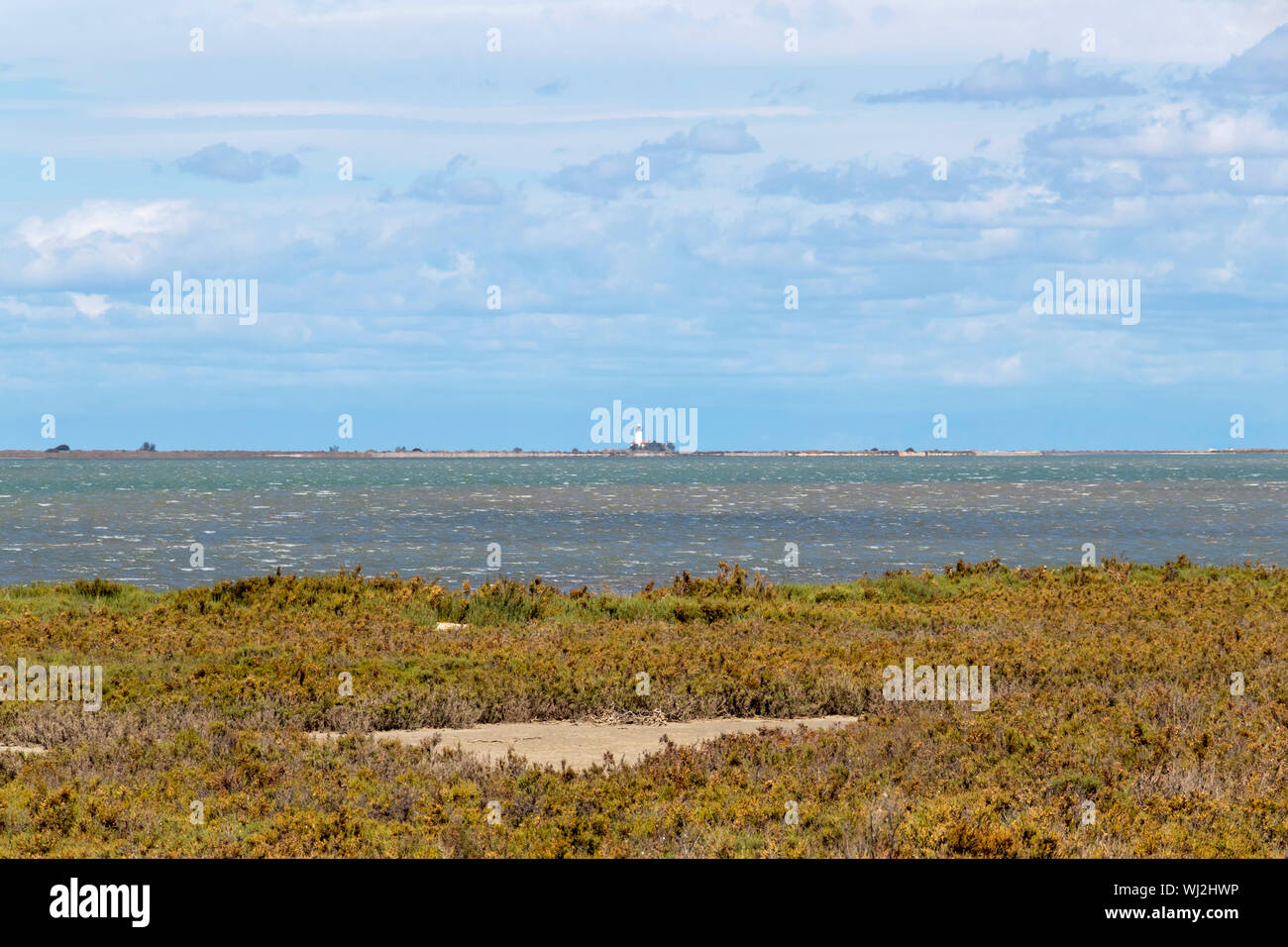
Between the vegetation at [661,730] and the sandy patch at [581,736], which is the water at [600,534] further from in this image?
the sandy patch at [581,736]

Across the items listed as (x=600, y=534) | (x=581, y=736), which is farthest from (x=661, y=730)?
(x=600, y=534)

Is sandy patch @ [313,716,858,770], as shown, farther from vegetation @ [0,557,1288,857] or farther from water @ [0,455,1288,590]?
water @ [0,455,1288,590]

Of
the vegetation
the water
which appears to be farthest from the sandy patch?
the water

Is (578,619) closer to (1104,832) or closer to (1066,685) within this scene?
(1066,685)

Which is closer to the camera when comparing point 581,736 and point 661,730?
point 581,736

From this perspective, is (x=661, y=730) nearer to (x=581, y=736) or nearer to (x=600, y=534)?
(x=581, y=736)

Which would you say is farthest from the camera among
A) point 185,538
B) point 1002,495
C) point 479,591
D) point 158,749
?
point 1002,495

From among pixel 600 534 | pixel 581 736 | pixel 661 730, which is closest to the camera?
pixel 581 736
